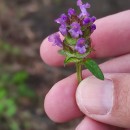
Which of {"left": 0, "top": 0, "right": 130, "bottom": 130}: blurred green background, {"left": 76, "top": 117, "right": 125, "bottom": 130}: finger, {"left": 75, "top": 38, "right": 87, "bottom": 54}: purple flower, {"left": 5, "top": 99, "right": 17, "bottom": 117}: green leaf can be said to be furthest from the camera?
{"left": 0, "top": 0, "right": 130, "bottom": 130}: blurred green background

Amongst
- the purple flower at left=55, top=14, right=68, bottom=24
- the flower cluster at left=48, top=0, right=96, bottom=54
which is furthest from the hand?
the purple flower at left=55, top=14, right=68, bottom=24

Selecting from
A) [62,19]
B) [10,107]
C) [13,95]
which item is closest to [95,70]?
[62,19]

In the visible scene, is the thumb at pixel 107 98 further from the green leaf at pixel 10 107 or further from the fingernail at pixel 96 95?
the green leaf at pixel 10 107

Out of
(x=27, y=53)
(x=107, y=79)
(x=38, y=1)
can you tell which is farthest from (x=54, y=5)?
(x=107, y=79)

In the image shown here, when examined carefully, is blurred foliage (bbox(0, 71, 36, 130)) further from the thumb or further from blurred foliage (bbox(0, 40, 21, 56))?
the thumb

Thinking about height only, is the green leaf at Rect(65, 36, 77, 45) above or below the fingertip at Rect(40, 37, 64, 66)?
above

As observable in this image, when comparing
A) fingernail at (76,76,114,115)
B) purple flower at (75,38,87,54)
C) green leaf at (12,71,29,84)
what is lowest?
green leaf at (12,71,29,84)
